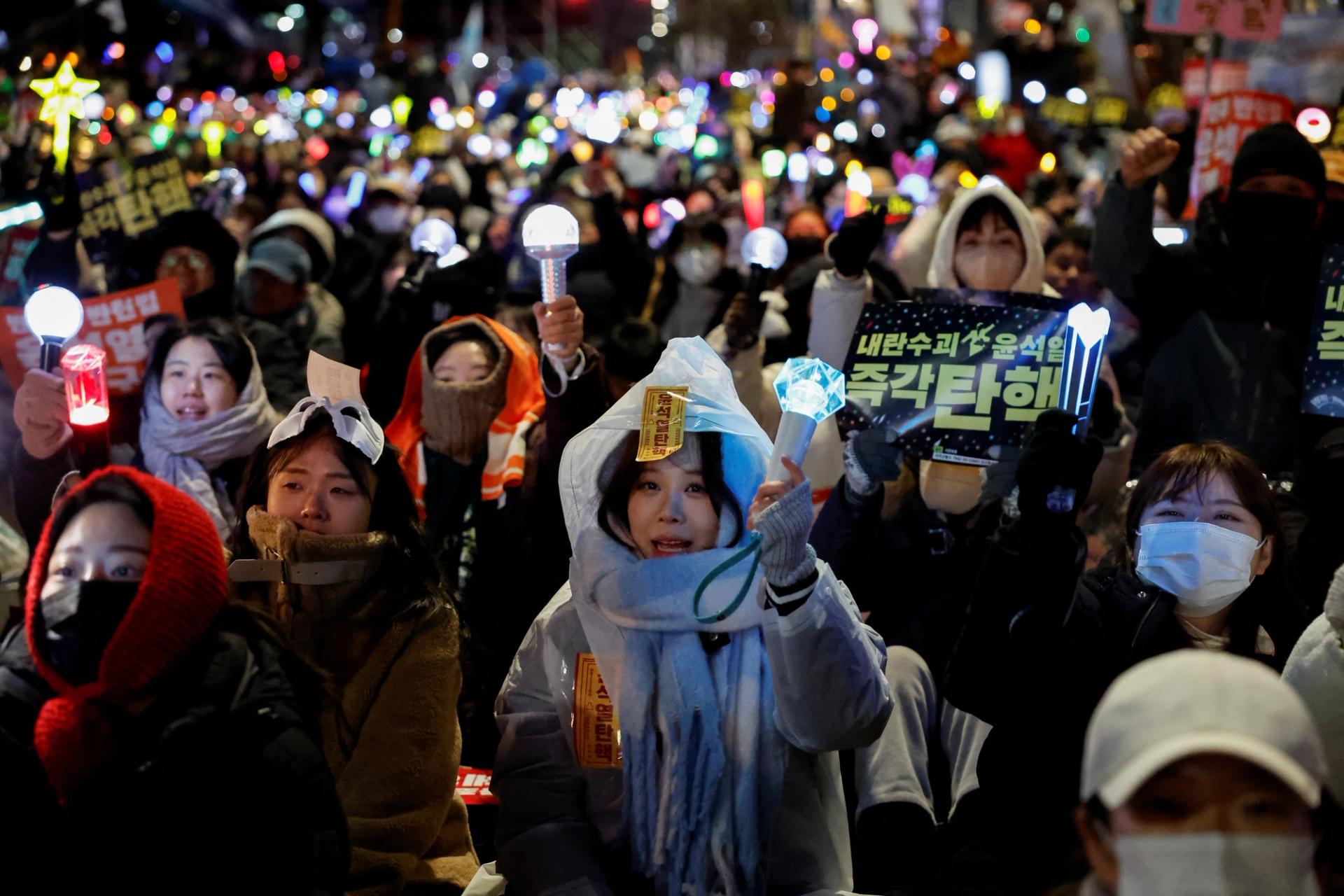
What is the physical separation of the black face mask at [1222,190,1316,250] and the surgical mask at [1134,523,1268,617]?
2.07 m

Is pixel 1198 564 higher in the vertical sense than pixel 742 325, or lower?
lower

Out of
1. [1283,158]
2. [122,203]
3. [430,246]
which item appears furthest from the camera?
[122,203]

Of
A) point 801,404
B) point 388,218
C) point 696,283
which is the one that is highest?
point 388,218

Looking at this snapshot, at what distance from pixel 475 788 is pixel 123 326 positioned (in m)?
2.59

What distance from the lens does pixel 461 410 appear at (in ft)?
15.9

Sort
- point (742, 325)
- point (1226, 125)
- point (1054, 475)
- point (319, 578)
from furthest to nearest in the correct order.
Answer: point (1226, 125)
point (742, 325)
point (319, 578)
point (1054, 475)

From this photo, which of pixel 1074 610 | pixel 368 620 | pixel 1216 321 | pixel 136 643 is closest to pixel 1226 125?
pixel 1216 321

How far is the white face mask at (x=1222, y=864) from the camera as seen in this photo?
76.0 inches

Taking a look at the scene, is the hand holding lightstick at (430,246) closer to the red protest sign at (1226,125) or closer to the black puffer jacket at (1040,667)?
the red protest sign at (1226,125)

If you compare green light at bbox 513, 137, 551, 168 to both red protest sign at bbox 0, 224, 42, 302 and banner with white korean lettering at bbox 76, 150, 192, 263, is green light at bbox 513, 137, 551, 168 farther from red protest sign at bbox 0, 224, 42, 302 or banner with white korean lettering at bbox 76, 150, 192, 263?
red protest sign at bbox 0, 224, 42, 302

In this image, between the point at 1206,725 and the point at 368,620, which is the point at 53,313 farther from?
the point at 1206,725

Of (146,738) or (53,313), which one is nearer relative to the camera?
(146,738)

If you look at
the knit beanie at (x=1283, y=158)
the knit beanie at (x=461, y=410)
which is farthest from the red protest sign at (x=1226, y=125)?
the knit beanie at (x=461, y=410)

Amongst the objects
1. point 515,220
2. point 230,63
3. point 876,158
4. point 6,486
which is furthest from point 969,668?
point 230,63
